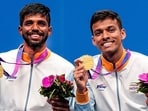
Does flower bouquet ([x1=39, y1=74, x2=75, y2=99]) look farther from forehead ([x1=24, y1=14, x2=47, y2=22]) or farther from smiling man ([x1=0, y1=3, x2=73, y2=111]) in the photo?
forehead ([x1=24, y1=14, x2=47, y2=22])

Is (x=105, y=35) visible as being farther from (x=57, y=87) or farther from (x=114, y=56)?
(x=57, y=87)

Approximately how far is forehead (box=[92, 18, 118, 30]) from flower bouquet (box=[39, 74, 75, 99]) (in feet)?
1.43

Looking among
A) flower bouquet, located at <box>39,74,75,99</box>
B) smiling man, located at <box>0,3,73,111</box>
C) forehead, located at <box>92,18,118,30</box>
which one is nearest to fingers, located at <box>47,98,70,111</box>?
flower bouquet, located at <box>39,74,75,99</box>

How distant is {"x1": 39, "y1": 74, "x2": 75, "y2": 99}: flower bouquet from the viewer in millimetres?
2404

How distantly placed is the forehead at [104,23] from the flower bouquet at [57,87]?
44 centimetres

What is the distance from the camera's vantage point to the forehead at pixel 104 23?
8.57 ft

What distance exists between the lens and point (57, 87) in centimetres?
241

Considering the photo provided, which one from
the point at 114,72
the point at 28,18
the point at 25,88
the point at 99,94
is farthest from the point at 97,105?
the point at 28,18

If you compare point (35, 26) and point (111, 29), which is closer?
point (111, 29)

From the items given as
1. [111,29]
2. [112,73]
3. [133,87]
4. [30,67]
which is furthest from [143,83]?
[30,67]

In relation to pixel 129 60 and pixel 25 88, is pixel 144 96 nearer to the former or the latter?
pixel 129 60

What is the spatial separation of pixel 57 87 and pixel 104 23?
55cm

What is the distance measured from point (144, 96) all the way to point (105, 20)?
0.55 meters

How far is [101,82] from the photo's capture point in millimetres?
2635
